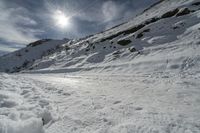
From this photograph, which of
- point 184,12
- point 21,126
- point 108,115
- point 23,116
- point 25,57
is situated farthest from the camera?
point 25,57

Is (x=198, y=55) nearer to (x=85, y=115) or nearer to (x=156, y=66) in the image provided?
(x=156, y=66)

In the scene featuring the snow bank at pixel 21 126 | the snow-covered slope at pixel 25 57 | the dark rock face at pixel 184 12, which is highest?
the snow-covered slope at pixel 25 57

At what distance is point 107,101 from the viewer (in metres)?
5.34

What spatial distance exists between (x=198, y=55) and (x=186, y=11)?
14994 mm

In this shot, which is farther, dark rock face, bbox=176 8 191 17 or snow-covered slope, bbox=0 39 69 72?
snow-covered slope, bbox=0 39 69 72

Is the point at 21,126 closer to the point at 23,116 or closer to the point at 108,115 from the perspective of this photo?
the point at 23,116

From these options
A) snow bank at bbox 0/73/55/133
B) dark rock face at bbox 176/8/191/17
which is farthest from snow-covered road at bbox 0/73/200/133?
dark rock face at bbox 176/8/191/17

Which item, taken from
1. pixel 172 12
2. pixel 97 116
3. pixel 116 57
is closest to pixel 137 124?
pixel 97 116

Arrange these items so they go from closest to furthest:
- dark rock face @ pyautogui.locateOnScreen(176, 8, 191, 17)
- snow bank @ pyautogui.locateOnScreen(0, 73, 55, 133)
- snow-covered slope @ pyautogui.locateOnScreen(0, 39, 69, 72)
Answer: snow bank @ pyautogui.locateOnScreen(0, 73, 55, 133) → dark rock face @ pyautogui.locateOnScreen(176, 8, 191, 17) → snow-covered slope @ pyautogui.locateOnScreen(0, 39, 69, 72)

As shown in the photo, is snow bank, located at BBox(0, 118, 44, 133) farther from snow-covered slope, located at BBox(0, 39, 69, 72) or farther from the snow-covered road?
snow-covered slope, located at BBox(0, 39, 69, 72)

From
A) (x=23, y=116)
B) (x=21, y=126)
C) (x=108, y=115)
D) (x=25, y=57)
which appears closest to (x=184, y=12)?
(x=108, y=115)

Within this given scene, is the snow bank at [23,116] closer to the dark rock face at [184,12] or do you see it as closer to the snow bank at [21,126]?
the snow bank at [21,126]

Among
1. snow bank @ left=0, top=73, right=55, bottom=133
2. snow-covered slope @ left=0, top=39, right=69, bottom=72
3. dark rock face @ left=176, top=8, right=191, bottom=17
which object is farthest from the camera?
snow-covered slope @ left=0, top=39, right=69, bottom=72

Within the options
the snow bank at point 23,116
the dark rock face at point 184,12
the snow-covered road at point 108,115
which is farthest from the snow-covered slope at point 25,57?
the snow-covered road at point 108,115
